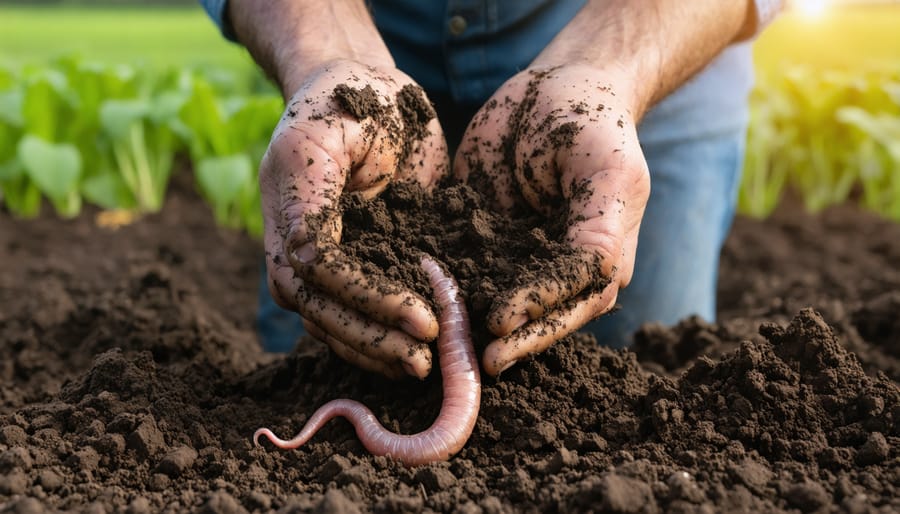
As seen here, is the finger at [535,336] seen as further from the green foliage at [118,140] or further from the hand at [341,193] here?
the green foliage at [118,140]

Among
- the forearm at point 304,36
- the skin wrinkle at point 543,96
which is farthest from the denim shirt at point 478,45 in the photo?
the skin wrinkle at point 543,96

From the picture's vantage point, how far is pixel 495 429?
262cm

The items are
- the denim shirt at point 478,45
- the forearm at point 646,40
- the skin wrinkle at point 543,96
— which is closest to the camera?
the skin wrinkle at point 543,96

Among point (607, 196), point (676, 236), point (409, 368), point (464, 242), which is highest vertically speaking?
point (607, 196)

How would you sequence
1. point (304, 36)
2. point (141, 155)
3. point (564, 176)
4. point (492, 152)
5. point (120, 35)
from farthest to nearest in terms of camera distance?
point (120, 35)
point (141, 155)
point (304, 36)
point (492, 152)
point (564, 176)

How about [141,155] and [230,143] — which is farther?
[141,155]

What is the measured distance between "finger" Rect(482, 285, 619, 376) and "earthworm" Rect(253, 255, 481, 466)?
9cm

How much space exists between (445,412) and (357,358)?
1.13 ft

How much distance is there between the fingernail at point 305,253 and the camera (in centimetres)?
244

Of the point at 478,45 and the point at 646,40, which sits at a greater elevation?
the point at 646,40

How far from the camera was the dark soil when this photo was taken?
2260mm

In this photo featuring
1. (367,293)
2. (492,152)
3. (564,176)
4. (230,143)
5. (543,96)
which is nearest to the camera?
(367,293)

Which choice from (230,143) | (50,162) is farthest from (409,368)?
(50,162)

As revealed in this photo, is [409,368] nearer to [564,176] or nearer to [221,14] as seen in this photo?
[564,176]
